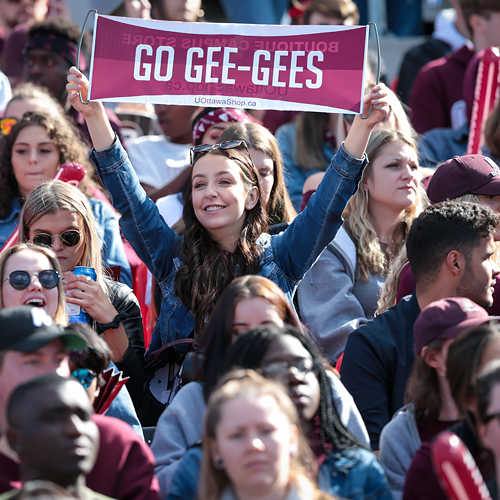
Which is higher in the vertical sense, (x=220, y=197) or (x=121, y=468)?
→ (x=220, y=197)

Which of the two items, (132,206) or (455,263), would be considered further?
(132,206)

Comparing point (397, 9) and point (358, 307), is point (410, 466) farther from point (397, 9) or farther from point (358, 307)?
point (397, 9)

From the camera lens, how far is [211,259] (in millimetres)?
3637

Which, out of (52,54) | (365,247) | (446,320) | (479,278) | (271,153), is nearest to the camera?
(446,320)

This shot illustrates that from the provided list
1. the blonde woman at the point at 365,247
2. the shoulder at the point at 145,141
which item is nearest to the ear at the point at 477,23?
the blonde woman at the point at 365,247

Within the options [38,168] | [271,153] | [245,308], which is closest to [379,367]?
[245,308]

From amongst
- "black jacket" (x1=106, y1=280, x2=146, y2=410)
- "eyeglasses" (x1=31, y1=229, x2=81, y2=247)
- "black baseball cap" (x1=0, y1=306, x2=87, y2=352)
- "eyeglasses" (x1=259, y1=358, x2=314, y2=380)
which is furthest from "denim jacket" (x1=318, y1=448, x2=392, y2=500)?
"eyeglasses" (x1=31, y1=229, x2=81, y2=247)

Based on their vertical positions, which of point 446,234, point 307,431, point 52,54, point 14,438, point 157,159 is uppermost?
point 52,54

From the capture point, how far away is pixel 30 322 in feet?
8.63

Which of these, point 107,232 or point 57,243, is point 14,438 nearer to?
point 57,243

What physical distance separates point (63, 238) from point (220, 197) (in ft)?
2.52

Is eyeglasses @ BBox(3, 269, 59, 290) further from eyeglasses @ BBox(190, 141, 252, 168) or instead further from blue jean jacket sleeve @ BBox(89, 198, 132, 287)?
blue jean jacket sleeve @ BBox(89, 198, 132, 287)

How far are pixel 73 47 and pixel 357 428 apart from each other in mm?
4435

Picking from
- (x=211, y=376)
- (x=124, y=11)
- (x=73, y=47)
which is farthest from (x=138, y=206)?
(x=124, y=11)
